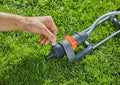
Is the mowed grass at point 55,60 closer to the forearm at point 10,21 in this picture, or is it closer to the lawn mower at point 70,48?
the lawn mower at point 70,48

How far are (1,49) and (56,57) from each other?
852 mm

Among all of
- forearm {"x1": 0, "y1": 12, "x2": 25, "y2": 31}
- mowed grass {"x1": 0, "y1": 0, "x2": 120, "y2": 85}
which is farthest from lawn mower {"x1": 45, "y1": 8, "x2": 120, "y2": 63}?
forearm {"x1": 0, "y1": 12, "x2": 25, "y2": 31}

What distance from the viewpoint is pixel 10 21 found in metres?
2.05

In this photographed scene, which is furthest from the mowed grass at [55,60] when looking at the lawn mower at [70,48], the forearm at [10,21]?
the forearm at [10,21]

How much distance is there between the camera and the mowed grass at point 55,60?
2.47 metres

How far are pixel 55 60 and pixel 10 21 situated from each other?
0.94 metres

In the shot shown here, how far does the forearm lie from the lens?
2025 millimetres

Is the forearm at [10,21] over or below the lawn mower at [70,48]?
over

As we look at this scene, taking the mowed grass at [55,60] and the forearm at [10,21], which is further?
the mowed grass at [55,60]

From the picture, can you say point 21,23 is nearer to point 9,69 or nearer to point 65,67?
point 9,69

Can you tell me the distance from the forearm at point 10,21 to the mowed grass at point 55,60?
63cm

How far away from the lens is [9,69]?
8.20 ft

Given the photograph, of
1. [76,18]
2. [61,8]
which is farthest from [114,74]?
[61,8]

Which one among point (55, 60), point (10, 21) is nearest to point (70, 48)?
point (55, 60)
